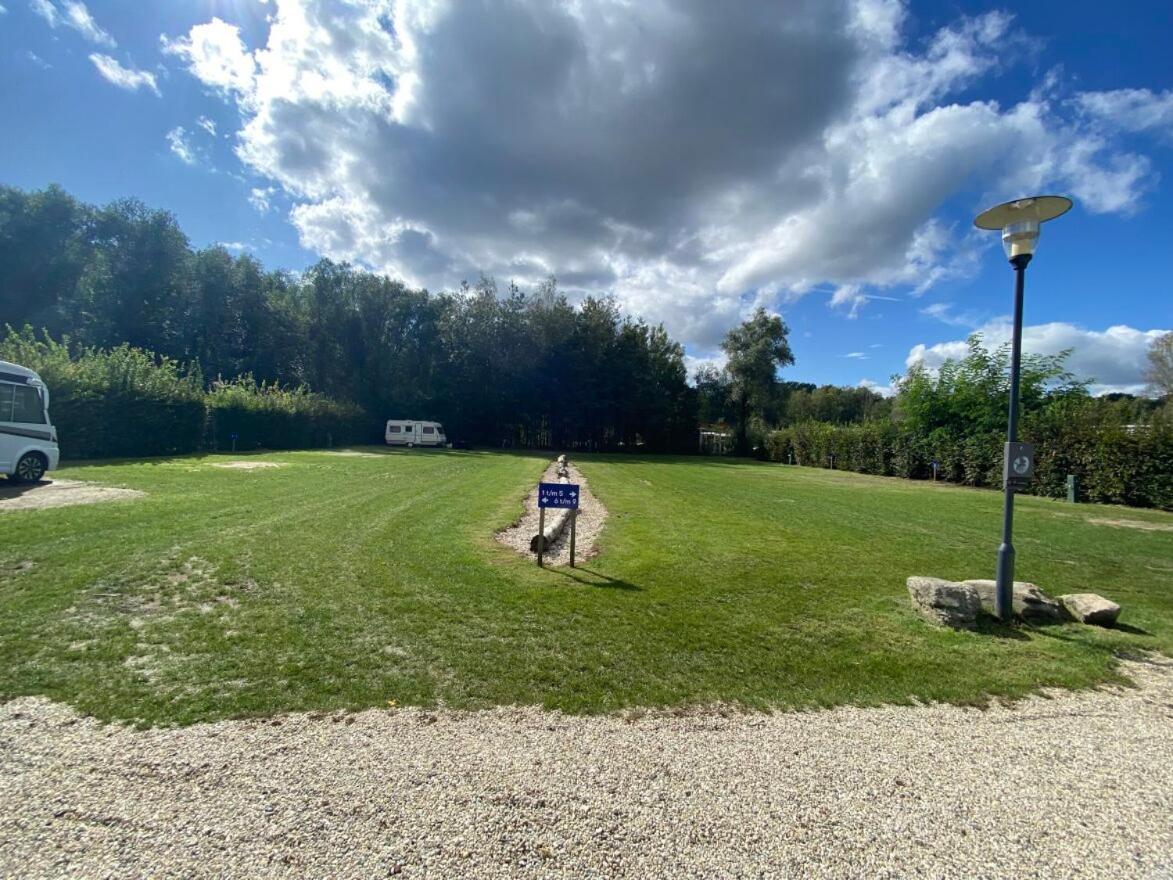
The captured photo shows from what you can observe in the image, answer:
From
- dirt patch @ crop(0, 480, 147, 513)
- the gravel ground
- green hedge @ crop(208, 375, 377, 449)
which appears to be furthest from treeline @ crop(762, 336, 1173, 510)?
green hedge @ crop(208, 375, 377, 449)

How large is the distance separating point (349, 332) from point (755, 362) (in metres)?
36.5

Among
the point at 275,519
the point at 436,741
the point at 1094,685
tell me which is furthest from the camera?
the point at 275,519

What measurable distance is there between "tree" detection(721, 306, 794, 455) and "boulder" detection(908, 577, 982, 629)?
141 ft

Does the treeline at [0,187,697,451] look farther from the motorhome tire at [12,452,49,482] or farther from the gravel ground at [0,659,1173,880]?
the gravel ground at [0,659,1173,880]

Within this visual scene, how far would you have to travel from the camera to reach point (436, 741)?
3070mm

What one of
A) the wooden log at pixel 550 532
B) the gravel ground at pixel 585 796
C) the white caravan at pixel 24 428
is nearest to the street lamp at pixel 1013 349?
the gravel ground at pixel 585 796

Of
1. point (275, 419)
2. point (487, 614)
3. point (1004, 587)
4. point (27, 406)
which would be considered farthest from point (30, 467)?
point (1004, 587)

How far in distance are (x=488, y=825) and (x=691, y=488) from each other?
16275 millimetres

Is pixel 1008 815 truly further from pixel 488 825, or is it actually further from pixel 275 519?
pixel 275 519

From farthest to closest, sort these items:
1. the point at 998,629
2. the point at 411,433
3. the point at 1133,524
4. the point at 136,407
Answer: the point at 411,433 → the point at 136,407 → the point at 1133,524 → the point at 998,629

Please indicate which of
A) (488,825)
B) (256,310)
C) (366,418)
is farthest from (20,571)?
(256,310)

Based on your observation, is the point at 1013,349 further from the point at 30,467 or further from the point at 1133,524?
the point at 30,467

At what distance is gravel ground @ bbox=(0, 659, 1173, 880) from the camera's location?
2225mm

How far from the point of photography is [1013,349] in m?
5.41
